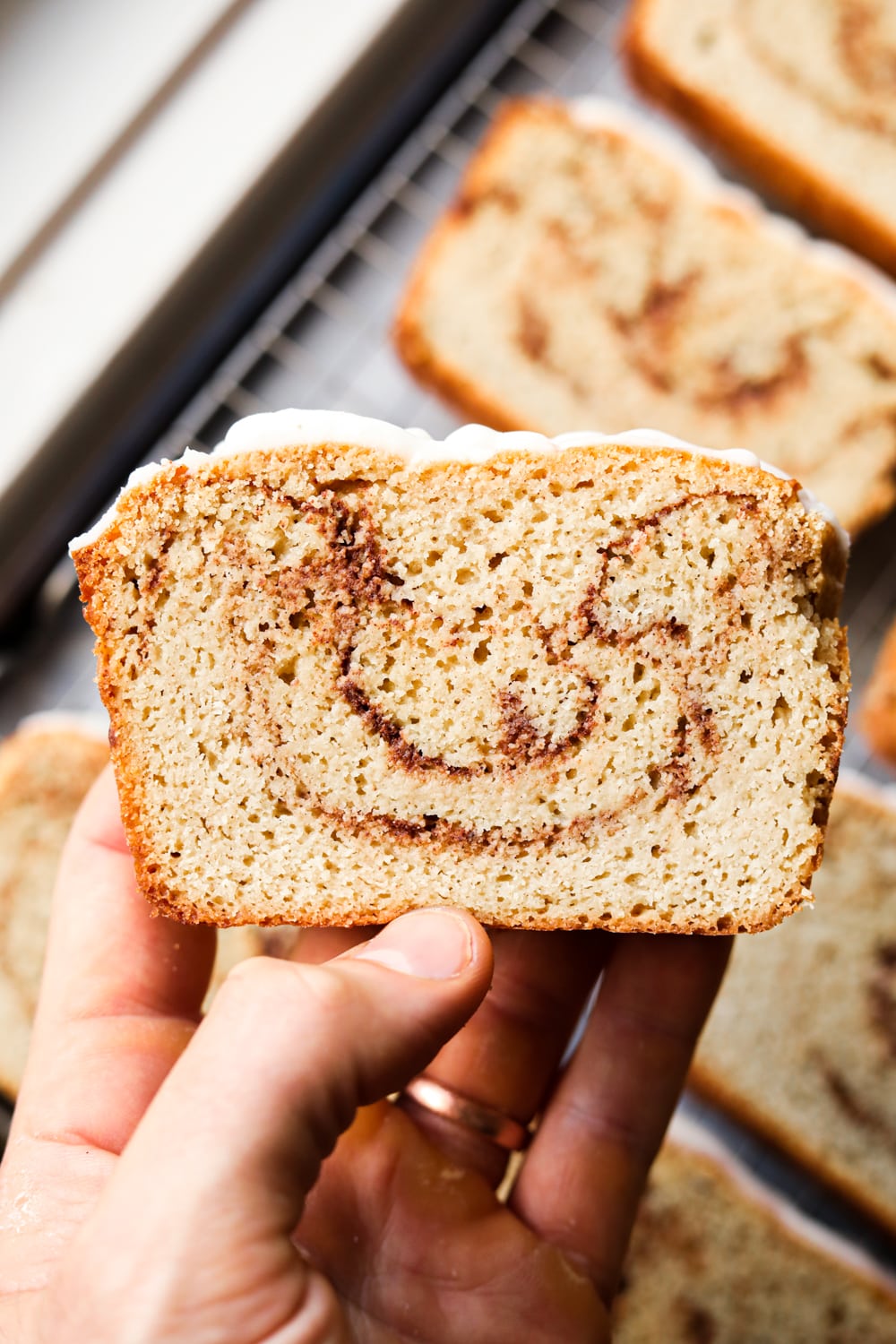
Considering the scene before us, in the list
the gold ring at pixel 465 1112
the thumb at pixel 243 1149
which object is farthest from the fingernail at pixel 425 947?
the gold ring at pixel 465 1112

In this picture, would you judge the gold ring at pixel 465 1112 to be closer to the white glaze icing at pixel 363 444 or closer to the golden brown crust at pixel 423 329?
the white glaze icing at pixel 363 444

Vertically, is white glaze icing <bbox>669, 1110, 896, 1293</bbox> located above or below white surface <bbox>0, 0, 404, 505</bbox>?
below

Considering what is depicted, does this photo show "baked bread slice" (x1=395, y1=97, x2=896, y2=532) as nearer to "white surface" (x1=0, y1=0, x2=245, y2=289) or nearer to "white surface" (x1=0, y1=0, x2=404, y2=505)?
"white surface" (x1=0, y1=0, x2=404, y2=505)

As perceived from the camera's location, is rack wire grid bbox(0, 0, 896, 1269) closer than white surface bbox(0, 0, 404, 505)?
No

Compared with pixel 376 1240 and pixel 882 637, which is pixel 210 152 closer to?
pixel 882 637

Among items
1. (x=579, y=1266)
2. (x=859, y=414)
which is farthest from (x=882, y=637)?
(x=579, y=1266)

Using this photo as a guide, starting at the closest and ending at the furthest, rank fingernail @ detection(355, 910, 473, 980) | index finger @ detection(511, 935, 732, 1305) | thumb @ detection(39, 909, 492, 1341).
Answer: thumb @ detection(39, 909, 492, 1341) < fingernail @ detection(355, 910, 473, 980) < index finger @ detection(511, 935, 732, 1305)

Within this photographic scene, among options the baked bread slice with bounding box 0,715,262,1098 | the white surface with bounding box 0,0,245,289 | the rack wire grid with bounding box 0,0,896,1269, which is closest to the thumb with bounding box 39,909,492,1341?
the baked bread slice with bounding box 0,715,262,1098
